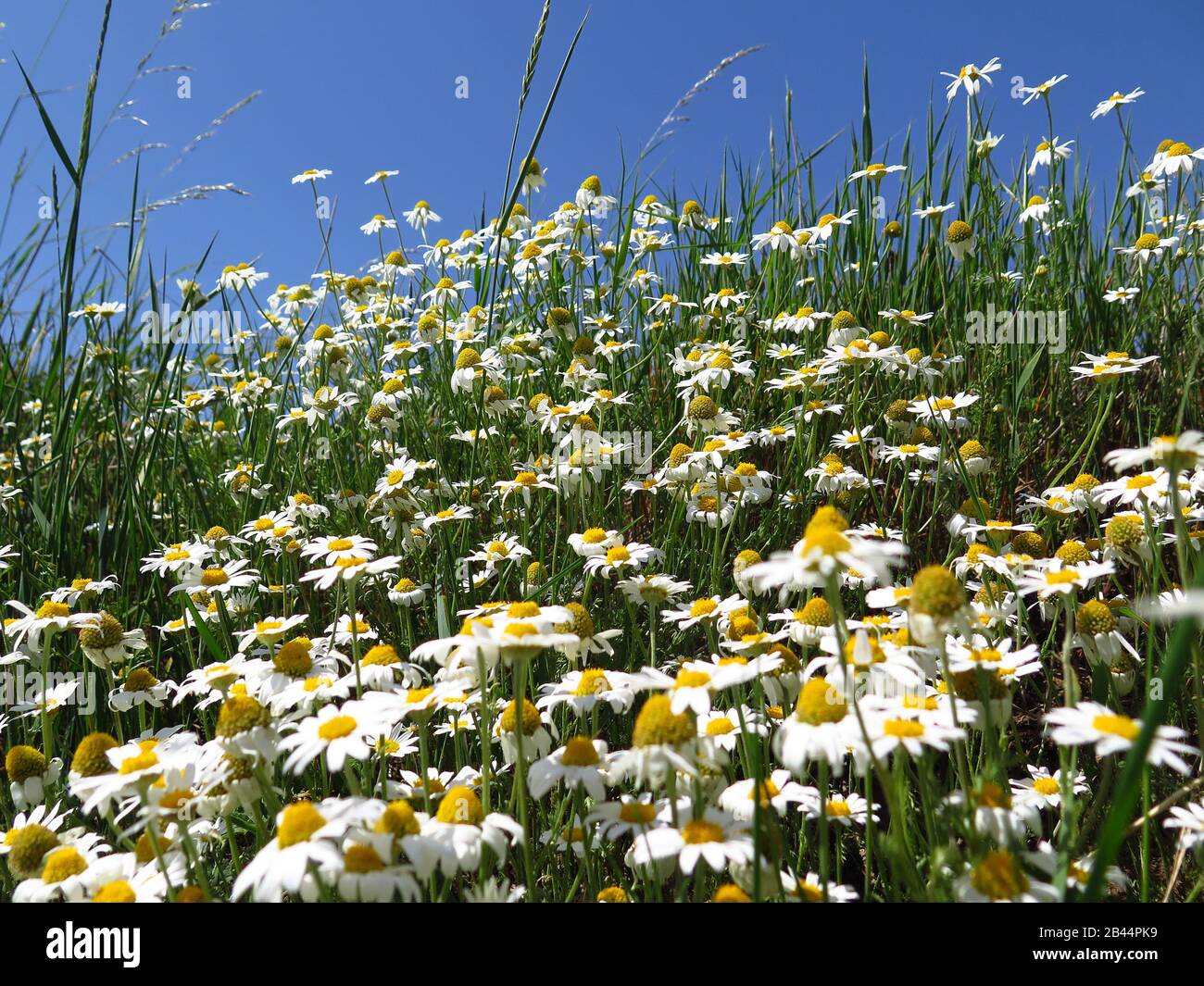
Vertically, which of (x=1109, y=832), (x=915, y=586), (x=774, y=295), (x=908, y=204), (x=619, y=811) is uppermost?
(x=908, y=204)

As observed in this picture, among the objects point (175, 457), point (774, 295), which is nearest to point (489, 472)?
point (175, 457)

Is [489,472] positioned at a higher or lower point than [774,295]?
lower

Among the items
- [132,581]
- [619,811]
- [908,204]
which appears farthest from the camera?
[908,204]

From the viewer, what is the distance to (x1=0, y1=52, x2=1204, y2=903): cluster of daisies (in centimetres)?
133

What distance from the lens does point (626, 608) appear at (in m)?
2.97

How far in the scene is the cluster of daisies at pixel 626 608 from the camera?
4.35ft

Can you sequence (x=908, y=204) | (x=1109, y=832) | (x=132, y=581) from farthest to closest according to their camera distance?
(x=908, y=204) < (x=132, y=581) < (x=1109, y=832)

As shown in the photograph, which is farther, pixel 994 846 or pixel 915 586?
pixel 994 846

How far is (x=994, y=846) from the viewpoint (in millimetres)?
1495

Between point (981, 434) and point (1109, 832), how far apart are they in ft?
10.9

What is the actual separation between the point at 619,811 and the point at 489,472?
2.65m
